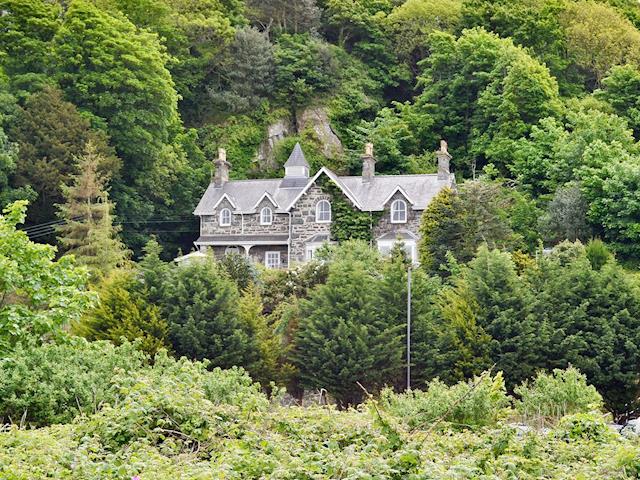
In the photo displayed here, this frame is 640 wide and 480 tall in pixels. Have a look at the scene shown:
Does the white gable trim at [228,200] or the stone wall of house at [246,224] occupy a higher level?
the white gable trim at [228,200]

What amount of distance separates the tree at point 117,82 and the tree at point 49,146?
1.97 meters

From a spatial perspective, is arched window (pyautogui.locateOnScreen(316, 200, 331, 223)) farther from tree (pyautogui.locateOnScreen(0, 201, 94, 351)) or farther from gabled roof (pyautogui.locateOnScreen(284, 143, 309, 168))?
tree (pyautogui.locateOnScreen(0, 201, 94, 351))

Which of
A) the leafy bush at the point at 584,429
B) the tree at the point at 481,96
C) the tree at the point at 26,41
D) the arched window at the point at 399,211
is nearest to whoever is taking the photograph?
the leafy bush at the point at 584,429

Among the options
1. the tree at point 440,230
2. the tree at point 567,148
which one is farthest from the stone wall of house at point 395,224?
the tree at point 567,148

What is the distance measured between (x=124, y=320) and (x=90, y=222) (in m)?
16.4

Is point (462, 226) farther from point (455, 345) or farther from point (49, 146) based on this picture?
point (49, 146)

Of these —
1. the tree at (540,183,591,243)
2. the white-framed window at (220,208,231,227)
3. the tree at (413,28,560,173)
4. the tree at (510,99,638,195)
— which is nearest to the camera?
the tree at (540,183,591,243)

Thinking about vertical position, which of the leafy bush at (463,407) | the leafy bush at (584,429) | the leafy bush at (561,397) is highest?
the leafy bush at (584,429)

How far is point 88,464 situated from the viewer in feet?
36.5

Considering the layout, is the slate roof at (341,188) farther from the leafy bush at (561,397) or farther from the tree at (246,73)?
the leafy bush at (561,397)

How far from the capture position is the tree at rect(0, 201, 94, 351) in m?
23.5

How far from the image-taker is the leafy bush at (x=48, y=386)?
63.0ft

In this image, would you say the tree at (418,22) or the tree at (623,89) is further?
the tree at (418,22)

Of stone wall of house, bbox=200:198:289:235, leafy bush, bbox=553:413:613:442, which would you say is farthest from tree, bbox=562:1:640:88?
leafy bush, bbox=553:413:613:442
